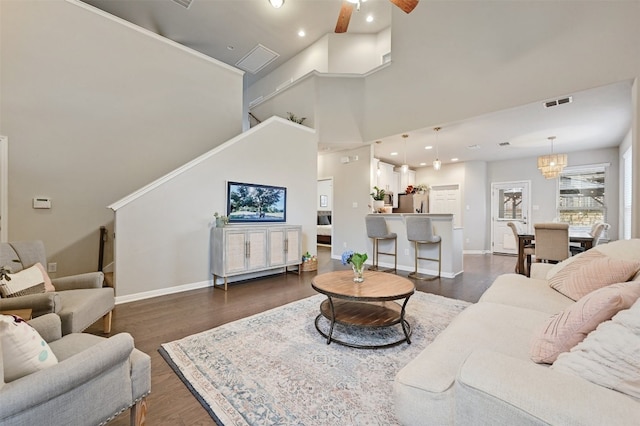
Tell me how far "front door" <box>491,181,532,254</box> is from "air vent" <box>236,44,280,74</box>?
7566mm

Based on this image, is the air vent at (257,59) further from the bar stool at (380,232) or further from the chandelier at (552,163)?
the chandelier at (552,163)

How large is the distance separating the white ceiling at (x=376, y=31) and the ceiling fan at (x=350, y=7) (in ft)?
8.23

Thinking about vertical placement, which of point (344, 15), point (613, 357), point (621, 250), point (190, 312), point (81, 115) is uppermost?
point (344, 15)

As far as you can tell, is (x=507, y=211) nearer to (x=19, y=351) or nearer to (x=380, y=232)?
(x=380, y=232)

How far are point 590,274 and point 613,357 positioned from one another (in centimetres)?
153

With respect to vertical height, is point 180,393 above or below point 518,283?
below

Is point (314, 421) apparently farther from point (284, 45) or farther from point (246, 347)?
point (284, 45)

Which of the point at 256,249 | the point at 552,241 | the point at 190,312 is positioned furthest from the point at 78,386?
the point at 552,241

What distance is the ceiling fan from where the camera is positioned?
8.80 ft

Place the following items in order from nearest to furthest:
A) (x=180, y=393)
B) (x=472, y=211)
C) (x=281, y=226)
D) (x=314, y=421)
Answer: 1. (x=314, y=421)
2. (x=180, y=393)
3. (x=281, y=226)
4. (x=472, y=211)

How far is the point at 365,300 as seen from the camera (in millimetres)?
2156

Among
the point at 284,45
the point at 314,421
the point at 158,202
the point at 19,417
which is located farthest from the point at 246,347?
the point at 284,45

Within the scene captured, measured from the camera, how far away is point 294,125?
541cm

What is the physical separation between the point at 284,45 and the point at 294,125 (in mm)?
3179
